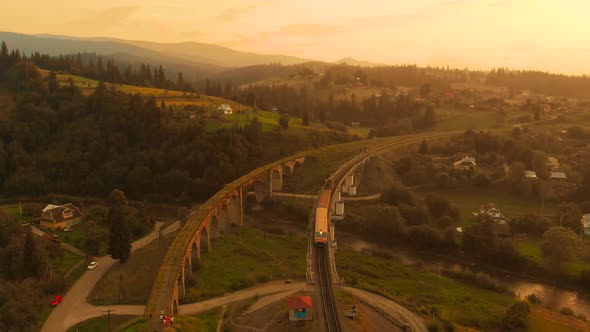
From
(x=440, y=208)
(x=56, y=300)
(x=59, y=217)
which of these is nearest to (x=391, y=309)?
(x=56, y=300)

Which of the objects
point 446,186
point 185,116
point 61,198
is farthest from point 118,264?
point 446,186

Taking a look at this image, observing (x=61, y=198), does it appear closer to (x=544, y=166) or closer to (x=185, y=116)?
(x=185, y=116)

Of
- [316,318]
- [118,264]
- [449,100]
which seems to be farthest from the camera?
[449,100]

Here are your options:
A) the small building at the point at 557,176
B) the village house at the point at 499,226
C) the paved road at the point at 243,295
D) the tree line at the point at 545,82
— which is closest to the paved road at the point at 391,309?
the paved road at the point at 243,295

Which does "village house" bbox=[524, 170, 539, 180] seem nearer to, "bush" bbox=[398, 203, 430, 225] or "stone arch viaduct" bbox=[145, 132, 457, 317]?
"bush" bbox=[398, 203, 430, 225]

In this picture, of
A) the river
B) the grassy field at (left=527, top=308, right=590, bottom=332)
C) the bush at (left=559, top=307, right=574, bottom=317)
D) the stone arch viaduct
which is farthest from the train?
the bush at (left=559, top=307, right=574, bottom=317)
